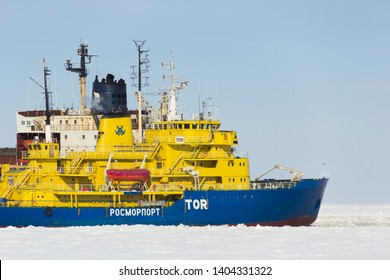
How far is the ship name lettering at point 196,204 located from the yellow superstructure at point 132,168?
2.64ft

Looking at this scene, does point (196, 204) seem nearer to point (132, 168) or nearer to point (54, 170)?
point (132, 168)

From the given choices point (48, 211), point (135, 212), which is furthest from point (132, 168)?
point (48, 211)

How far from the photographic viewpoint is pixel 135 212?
47.4 metres

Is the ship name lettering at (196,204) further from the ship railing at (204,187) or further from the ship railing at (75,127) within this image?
the ship railing at (75,127)

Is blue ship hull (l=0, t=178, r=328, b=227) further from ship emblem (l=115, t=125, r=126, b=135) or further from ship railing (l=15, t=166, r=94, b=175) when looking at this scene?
ship emblem (l=115, t=125, r=126, b=135)

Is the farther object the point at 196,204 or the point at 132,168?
the point at 132,168

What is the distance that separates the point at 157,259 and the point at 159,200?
15.7 metres

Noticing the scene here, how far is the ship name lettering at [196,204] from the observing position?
1857 inches

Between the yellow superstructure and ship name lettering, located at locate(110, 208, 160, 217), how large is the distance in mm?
517

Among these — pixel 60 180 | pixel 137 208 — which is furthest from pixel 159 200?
pixel 60 180

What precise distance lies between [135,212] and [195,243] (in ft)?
34.2

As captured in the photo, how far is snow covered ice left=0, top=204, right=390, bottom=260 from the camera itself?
109 ft

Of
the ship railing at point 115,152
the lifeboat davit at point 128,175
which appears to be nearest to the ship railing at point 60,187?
the ship railing at point 115,152

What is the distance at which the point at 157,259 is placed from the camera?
105ft
